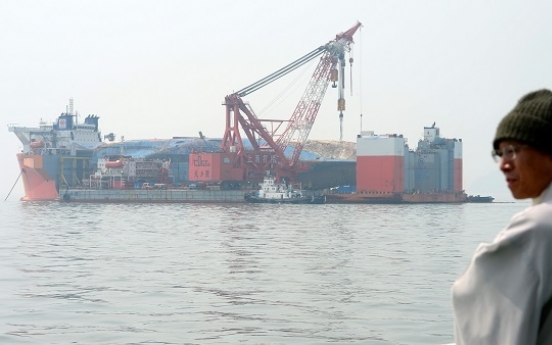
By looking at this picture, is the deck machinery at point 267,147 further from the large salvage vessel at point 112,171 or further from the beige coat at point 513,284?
the beige coat at point 513,284

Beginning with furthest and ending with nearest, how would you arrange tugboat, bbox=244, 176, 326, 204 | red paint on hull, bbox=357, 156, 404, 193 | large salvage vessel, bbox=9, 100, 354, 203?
large salvage vessel, bbox=9, 100, 354, 203, red paint on hull, bbox=357, 156, 404, 193, tugboat, bbox=244, 176, 326, 204

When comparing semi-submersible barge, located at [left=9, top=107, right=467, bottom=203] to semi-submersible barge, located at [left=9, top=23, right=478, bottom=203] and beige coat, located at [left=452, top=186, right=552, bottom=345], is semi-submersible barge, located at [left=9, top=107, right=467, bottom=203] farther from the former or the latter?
beige coat, located at [left=452, top=186, right=552, bottom=345]

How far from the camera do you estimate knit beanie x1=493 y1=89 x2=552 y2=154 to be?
6.08 feet

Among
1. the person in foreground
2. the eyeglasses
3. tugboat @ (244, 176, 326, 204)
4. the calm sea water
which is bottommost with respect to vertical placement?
the calm sea water

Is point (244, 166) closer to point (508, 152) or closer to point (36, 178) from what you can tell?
point (36, 178)

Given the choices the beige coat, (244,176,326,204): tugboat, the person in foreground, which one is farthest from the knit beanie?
(244,176,326,204): tugboat

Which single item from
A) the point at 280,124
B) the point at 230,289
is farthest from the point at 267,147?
the point at 230,289

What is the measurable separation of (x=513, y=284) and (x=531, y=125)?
0.32 m

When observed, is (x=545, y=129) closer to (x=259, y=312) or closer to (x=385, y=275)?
(x=259, y=312)

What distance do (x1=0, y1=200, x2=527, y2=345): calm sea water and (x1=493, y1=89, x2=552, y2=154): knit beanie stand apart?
407 inches

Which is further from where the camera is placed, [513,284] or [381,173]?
[381,173]

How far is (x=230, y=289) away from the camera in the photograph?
1844cm

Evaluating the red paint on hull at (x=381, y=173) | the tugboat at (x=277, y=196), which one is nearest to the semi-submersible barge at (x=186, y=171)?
the red paint on hull at (x=381, y=173)

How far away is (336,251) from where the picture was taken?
96.5 ft
